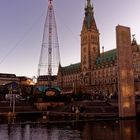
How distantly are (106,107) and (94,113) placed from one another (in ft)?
42.0

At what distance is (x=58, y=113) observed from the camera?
109625 mm

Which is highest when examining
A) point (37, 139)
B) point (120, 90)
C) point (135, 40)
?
point (135, 40)

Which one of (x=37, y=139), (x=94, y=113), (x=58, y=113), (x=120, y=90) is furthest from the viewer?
(x=58, y=113)

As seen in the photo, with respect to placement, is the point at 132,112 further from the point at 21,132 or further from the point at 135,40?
the point at 135,40

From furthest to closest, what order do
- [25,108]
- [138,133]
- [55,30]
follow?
[55,30], [25,108], [138,133]

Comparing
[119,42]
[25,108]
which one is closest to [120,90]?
[119,42]

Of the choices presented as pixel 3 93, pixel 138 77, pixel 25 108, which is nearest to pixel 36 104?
pixel 25 108

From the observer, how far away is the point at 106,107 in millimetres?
111750

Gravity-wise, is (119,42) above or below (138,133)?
above

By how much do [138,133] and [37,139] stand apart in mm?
22972

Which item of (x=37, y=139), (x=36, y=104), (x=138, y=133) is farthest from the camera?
(x=36, y=104)

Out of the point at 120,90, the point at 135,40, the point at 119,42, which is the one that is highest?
the point at 135,40

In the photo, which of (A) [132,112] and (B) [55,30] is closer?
(A) [132,112]

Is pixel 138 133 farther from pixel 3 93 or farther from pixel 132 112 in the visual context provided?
pixel 3 93
